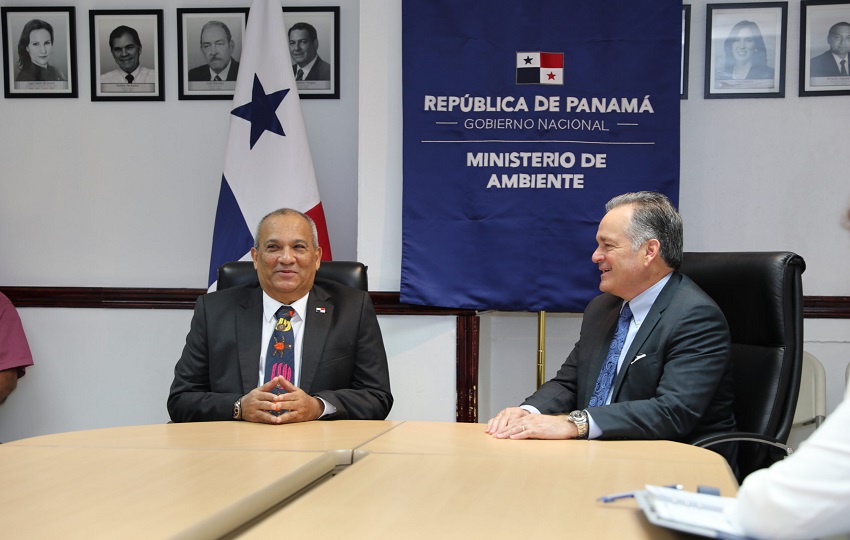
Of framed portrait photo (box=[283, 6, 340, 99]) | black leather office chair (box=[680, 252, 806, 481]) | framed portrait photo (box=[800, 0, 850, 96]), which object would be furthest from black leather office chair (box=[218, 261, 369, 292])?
framed portrait photo (box=[800, 0, 850, 96])

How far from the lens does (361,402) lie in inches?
103

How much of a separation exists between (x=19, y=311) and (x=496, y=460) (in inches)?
133

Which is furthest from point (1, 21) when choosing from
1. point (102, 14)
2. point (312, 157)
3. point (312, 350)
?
point (312, 350)

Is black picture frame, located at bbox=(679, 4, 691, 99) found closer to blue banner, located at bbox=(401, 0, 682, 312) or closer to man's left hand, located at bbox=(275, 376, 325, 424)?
blue banner, located at bbox=(401, 0, 682, 312)

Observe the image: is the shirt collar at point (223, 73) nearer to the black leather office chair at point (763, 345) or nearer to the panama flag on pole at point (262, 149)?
the panama flag on pole at point (262, 149)

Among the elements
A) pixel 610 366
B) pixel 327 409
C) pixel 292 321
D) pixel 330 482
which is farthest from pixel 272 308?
pixel 330 482

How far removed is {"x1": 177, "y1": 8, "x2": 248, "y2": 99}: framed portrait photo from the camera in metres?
4.21

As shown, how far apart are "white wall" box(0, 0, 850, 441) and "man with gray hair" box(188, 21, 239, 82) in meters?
0.12

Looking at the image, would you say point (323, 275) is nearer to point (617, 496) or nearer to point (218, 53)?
point (218, 53)

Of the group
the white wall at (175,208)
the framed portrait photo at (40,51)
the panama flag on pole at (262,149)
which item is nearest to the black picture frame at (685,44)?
the white wall at (175,208)

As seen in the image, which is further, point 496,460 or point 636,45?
point 636,45

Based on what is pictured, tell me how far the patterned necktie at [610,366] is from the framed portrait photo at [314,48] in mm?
2163

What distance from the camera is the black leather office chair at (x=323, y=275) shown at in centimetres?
306

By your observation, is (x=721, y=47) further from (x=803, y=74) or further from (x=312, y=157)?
(x=312, y=157)
